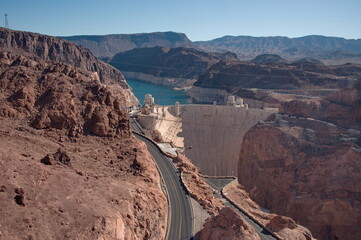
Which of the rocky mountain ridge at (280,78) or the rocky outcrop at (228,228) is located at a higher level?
the rocky mountain ridge at (280,78)

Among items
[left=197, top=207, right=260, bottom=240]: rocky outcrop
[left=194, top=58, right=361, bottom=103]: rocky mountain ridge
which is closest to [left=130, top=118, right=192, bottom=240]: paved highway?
[left=197, top=207, right=260, bottom=240]: rocky outcrop

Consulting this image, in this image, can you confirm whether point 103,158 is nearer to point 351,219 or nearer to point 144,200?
point 144,200

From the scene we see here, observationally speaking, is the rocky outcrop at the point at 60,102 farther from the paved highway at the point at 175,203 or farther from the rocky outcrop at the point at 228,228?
the rocky outcrop at the point at 228,228

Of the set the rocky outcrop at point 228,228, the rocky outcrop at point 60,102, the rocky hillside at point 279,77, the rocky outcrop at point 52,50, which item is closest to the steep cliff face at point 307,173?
the rocky outcrop at point 228,228

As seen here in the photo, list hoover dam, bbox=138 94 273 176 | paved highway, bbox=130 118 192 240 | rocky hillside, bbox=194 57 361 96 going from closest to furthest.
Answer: paved highway, bbox=130 118 192 240 → hoover dam, bbox=138 94 273 176 → rocky hillside, bbox=194 57 361 96

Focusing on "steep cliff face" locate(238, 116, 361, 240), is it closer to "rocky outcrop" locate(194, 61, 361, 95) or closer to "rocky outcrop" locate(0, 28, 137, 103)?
"rocky outcrop" locate(194, 61, 361, 95)
